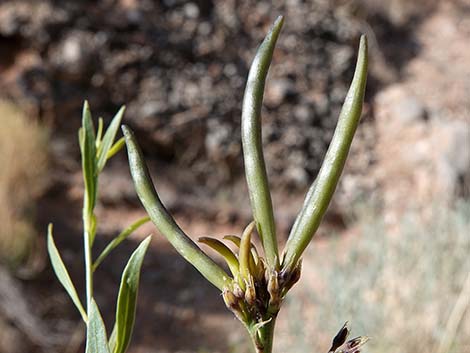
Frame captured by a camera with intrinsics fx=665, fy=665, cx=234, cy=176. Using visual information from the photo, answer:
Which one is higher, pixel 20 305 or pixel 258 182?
pixel 20 305

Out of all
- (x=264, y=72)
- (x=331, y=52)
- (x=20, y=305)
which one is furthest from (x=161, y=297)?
(x=264, y=72)

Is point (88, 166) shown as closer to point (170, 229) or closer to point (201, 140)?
point (170, 229)

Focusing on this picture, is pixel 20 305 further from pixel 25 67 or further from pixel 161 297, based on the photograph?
pixel 25 67

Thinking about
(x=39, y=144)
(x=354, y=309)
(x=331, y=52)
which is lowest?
(x=354, y=309)

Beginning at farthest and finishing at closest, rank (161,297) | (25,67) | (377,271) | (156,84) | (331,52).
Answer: (331,52) → (156,84) → (25,67) → (161,297) → (377,271)

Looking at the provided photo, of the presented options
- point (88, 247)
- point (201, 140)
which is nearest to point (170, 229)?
point (88, 247)

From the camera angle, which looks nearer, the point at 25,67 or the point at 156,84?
the point at 25,67

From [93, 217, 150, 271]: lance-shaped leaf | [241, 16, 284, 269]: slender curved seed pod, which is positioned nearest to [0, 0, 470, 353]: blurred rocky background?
[93, 217, 150, 271]: lance-shaped leaf
